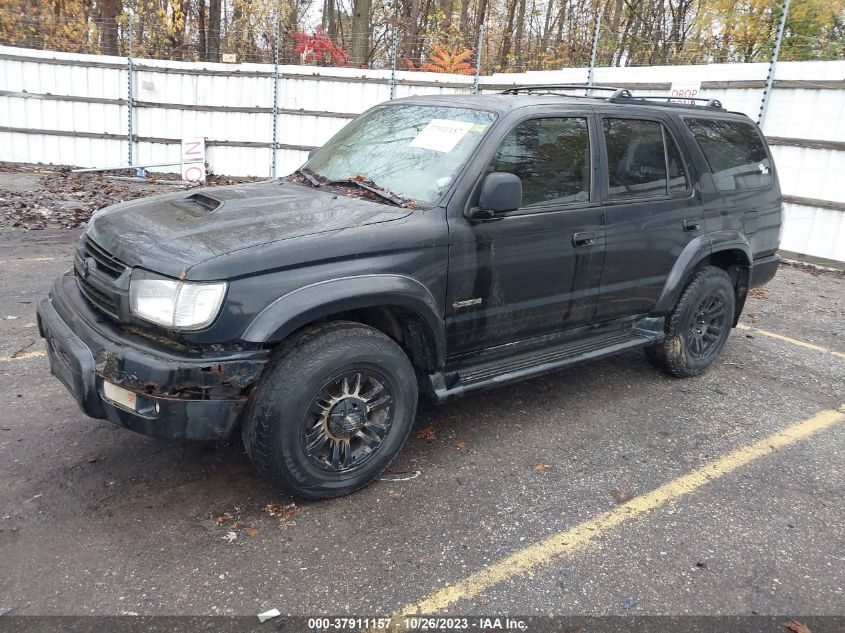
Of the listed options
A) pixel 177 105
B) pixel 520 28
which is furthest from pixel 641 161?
pixel 520 28

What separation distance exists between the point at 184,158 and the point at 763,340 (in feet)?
36.9

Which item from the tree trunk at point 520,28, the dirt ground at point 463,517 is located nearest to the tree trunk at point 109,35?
the tree trunk at point 520,28

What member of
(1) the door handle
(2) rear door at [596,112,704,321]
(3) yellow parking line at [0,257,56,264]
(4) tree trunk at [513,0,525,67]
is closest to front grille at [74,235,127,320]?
(1) the door handle

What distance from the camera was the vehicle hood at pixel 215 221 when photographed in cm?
293

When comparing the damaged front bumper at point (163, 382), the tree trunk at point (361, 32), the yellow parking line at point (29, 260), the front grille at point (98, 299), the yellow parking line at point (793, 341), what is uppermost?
the tree trunk at point (361, 32)

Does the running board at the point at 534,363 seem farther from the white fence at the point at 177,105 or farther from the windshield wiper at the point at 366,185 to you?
the white fence at the point at 177,105

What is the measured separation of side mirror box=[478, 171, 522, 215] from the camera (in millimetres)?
3367

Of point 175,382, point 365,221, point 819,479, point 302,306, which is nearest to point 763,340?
point 819,479

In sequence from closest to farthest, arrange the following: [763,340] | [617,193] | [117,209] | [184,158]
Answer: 1. [117,209]
2. [617,193]
3. [763,340]
4. [184,158]

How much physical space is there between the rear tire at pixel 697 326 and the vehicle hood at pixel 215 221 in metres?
2.48

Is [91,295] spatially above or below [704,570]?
above

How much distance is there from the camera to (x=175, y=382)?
2752 mm

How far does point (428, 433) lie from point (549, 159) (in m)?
1.80

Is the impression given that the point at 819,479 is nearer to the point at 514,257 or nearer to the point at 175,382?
the point at 514,257
